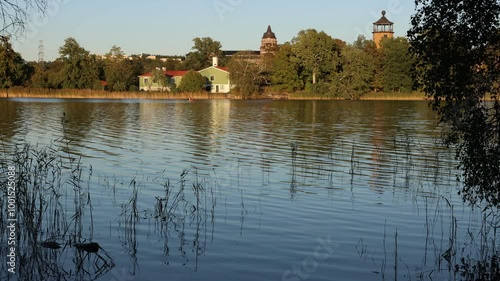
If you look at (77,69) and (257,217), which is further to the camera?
(77,69)

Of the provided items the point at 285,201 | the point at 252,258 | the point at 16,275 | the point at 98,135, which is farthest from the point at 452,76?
the point at 98,135

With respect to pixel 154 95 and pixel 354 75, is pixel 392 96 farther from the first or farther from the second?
pixel 154 95

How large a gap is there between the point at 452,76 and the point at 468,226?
12.6 ft

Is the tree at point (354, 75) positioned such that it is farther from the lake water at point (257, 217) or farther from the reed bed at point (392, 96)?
the lake water at point (257, 217)

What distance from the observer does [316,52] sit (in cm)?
9669

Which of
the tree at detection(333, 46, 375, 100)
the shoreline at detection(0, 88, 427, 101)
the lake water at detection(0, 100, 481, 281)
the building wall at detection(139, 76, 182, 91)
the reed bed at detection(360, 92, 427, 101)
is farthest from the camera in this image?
the building wall at detection(139, 76, 182, 91)

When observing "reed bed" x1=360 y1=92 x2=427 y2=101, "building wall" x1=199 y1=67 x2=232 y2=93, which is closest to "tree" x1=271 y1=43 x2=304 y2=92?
"building wall" x1=199 y1=67 x2=232 y2=93

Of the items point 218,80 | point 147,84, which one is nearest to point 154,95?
point 147,84

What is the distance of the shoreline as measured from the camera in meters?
94.7

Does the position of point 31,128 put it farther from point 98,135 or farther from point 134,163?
point 134,163

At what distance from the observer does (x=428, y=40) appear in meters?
10.3

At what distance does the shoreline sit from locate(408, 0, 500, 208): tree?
85178 millimetres

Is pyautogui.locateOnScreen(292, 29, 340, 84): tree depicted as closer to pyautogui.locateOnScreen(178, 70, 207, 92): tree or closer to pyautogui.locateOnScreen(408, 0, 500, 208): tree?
pyautogui.locateOnScreen(178, 70, 207, 92): tree

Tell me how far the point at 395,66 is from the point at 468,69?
90.2 m
